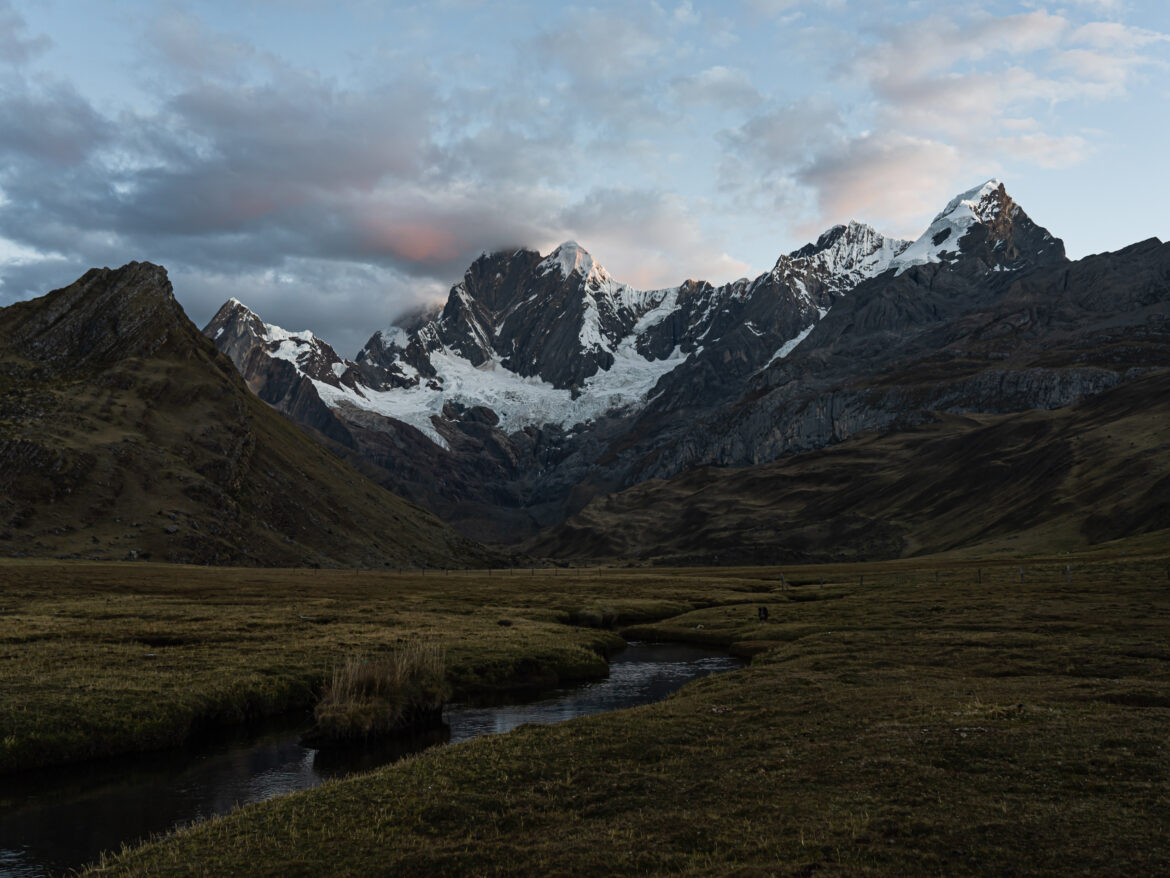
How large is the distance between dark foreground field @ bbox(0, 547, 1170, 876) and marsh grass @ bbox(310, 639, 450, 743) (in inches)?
273

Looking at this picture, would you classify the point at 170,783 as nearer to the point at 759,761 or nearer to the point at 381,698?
Result: the point at 381,698

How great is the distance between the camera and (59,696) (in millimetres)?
35062

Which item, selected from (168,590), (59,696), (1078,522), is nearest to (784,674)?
(59,696)

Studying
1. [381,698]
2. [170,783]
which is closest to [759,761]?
[381,698]

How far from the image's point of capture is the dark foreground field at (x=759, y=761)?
16766mm

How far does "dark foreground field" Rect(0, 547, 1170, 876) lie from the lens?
16.8 m

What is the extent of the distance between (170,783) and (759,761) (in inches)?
889

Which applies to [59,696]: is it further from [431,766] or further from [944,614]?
[944,614]

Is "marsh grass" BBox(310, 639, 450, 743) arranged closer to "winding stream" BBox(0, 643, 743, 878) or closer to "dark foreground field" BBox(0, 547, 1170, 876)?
"winding stream" BBox(0, 643, 743, 878)

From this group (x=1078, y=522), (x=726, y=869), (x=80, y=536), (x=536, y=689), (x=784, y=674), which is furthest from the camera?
(x=1078, y=522)

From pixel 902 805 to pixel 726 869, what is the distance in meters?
5.57

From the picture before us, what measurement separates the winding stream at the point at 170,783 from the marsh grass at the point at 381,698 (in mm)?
1213

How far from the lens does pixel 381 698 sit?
122 feet

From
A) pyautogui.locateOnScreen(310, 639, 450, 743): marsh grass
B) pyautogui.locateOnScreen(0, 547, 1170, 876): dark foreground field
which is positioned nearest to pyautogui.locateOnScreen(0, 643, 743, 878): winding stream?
pyautogui.locateOnScreen(310, 639, 450, 743): marsh grass
